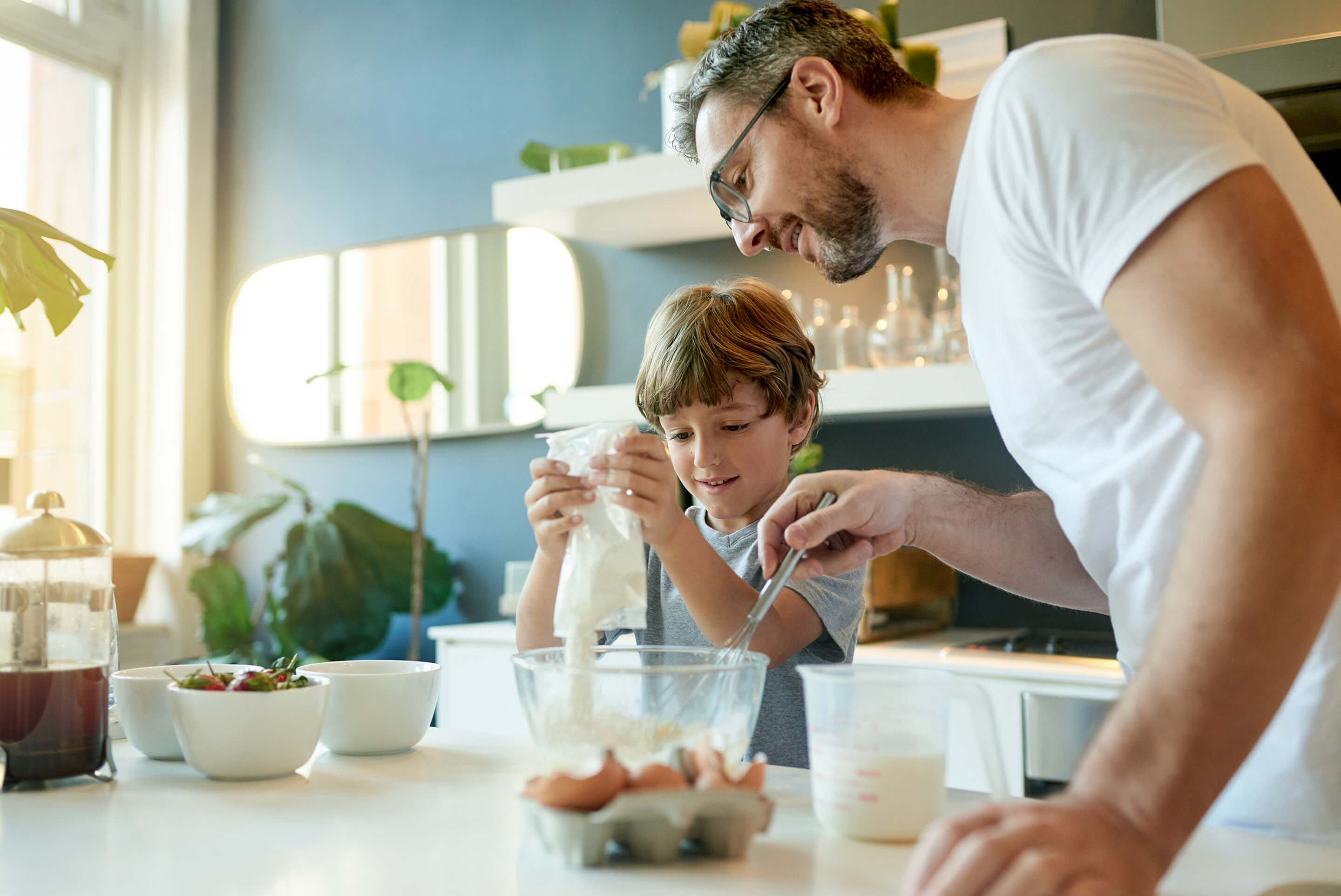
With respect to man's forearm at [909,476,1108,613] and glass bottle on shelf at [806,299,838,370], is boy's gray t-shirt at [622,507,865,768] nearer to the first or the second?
man's forearm at [909,476,1108,613]

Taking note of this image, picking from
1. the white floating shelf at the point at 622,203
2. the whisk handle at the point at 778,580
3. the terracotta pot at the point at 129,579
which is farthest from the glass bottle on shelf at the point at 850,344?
the terracotta pot at the point at 129,579

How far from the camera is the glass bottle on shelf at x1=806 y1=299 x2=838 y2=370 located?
2236 millimetres

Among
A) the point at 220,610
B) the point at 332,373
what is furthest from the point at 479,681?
the point at 220,610

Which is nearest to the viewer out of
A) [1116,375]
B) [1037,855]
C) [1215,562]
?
[1037,855]

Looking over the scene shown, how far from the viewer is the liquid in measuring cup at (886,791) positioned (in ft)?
2.15

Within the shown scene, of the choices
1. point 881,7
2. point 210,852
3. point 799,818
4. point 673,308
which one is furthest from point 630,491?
point 881,7

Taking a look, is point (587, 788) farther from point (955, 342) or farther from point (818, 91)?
point (955, 342)

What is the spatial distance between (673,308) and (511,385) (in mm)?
1580

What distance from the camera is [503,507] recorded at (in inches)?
117

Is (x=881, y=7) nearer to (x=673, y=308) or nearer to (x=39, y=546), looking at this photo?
(x=673, y=308)

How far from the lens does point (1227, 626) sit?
0.54 m

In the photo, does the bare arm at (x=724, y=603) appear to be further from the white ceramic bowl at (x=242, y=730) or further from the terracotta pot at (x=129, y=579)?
the terracotta pot at (x=129, y=579)

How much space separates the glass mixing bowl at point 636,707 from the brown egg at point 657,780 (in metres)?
0.07

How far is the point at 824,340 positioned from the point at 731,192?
112 cm
